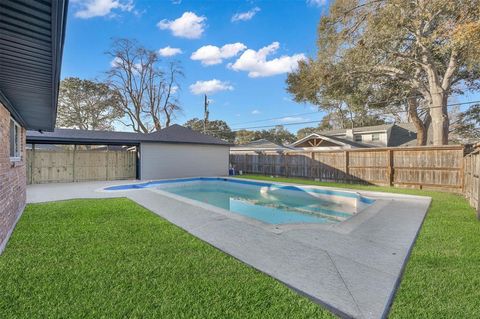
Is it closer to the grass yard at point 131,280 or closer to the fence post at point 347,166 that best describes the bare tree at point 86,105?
the fence post at point 347,166

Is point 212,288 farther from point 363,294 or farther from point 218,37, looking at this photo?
point 218,37

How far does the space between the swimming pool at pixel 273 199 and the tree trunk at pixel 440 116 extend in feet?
27.0

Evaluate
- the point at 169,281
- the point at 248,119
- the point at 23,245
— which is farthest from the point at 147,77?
the point at 169,281

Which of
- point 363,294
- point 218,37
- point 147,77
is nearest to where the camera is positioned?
point 363,294

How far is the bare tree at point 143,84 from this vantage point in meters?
28.0

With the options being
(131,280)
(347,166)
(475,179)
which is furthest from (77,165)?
(475,179)

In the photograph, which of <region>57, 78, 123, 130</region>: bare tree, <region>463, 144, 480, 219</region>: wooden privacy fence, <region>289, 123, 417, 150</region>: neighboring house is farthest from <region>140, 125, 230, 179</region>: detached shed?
<region>57, 78, 123, 130</region>: bare tree

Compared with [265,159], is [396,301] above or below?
below

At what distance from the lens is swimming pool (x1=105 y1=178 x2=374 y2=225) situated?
793 centimetres

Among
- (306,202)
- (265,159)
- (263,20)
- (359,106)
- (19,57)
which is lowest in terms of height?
(306,202)

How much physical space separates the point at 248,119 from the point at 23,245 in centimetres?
2919

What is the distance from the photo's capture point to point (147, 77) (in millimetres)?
29250

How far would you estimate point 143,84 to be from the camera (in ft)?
95.7

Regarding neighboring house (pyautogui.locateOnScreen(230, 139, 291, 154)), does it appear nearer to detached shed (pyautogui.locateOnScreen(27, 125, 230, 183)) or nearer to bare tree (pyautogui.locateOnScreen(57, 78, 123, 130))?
detached shed (pyautogui.locateOnScreen(27, 125, 230, 183))
